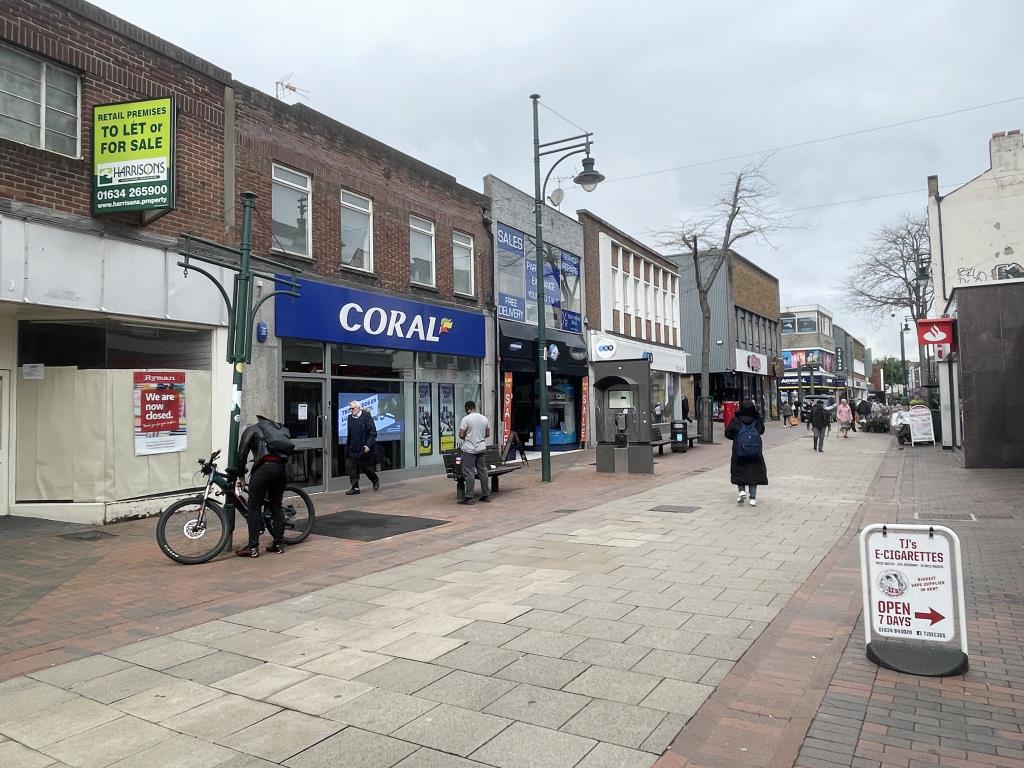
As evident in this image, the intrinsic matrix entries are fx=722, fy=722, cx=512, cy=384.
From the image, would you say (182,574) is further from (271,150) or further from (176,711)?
(271,150)

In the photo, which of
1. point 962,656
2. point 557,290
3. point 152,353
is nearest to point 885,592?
point 962,656

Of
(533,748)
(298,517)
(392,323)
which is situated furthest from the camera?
(392,323)

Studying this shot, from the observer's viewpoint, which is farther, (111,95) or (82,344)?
(82,344)

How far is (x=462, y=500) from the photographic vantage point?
1225cm

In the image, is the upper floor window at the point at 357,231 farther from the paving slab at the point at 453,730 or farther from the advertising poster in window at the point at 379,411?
the paving slab at the point at 453,730

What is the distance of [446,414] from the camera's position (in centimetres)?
1728

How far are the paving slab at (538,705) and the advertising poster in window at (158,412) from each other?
8.47 meters

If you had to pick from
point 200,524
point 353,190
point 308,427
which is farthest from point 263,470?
point 353,190

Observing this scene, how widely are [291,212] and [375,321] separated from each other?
2686 mm

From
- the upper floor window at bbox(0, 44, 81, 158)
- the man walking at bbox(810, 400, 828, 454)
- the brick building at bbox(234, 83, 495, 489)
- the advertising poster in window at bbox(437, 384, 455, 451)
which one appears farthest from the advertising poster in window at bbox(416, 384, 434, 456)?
the man walking at bbox(810, 400, 828, 454)

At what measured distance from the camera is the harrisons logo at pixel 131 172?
961 cm

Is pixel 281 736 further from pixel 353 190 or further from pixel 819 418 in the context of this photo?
pixel 819 418

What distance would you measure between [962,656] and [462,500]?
867 centimetres

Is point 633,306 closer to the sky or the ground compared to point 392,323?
closer to the sky
